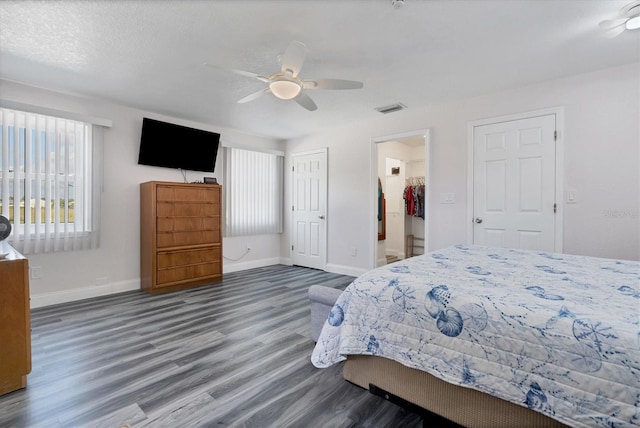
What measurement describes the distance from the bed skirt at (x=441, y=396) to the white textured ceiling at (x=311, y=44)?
6.95ft

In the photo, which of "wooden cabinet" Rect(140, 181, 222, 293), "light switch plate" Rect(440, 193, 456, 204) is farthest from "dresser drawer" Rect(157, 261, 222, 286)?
"light switch plate" Rect(440, 193, 456, 204)

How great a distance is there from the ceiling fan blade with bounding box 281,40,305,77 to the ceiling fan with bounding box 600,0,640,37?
82.6 inches

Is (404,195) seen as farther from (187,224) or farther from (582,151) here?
(187,224)

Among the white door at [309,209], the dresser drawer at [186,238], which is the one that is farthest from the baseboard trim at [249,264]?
the dresser drawer at [186,238]

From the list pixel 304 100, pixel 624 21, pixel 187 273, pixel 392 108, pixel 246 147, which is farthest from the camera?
pixel 246 147

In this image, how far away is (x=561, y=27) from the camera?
2170mm

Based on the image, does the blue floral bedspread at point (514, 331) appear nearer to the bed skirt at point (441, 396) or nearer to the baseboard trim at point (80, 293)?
the bed skirt at point (441, 396)

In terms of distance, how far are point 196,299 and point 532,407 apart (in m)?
3.32

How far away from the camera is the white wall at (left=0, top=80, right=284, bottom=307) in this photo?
131 inches

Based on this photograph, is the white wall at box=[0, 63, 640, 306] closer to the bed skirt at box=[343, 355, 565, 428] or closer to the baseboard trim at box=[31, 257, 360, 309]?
the baseboard trim at box=[31, 257, 360, 309]

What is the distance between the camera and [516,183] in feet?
10.9

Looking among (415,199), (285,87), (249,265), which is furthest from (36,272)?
(415,199)

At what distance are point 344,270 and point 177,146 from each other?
309 centimetres

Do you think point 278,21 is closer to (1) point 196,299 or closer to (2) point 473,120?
(2) point 473,120
